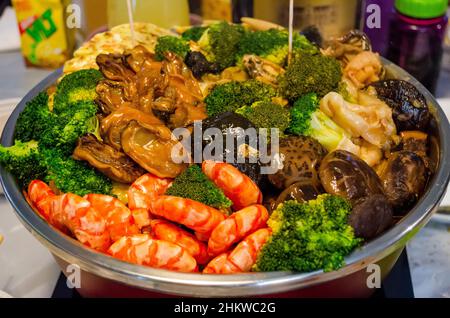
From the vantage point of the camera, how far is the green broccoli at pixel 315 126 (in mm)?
1566

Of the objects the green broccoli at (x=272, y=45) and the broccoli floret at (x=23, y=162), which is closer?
the broccoli floret at (x=23, y=162)

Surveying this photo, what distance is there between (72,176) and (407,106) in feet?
3.22

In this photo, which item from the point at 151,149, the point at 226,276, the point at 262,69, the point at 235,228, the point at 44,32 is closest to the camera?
the point at 226,276

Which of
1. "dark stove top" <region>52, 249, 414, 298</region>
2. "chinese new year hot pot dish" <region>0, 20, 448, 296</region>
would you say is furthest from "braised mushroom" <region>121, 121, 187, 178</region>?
"dark stove top" <region>52, 249, 414, 298</region>

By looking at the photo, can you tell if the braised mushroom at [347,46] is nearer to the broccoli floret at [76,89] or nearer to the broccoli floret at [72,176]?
the broccoli floret at [76,89]

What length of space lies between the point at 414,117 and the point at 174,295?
91 cm

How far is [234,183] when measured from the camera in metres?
1.36

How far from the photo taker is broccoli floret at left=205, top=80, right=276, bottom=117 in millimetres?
1629

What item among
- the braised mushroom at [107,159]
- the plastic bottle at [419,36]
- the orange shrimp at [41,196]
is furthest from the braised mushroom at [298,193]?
the plastic bottle at [419,36]

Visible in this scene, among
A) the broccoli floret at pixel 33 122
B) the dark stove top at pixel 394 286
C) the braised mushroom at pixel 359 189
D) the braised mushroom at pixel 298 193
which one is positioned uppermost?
the broccoli floret at pixel 33 122

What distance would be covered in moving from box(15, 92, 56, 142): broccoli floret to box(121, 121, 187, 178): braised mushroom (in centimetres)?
25

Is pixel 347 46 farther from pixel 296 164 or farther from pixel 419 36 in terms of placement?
pixel 296 164

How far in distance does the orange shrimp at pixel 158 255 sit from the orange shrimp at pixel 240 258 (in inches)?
1.9

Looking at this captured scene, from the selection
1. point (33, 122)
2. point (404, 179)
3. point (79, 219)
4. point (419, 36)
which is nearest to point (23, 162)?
point (33, 122)
